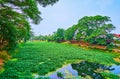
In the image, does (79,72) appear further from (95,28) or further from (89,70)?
(95,28)

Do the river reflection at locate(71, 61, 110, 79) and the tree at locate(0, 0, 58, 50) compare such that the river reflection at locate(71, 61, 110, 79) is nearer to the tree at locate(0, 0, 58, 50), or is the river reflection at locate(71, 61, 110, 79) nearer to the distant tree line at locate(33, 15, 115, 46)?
the tree at locate(0, 0, 58, 50)

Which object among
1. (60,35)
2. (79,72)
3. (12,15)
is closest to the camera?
(12,15)

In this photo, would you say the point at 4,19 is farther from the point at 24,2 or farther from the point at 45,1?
the point at 45,1

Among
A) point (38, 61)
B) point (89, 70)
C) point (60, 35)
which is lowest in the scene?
point (89, 70)

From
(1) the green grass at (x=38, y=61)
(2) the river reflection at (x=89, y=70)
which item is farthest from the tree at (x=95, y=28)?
(2) the river reflection at (x=89, y=70)

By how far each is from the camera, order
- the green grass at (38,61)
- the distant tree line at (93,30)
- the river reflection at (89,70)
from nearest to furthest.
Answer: the green grass at (38,61) < the river reflection at (89,70) < the distant tree line at (93,30)

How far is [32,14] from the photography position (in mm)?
17562

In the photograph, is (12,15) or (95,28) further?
(95,28)

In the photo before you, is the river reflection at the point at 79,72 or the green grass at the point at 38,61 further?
the river reflection at the point at 79,72

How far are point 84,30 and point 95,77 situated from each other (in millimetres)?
43501

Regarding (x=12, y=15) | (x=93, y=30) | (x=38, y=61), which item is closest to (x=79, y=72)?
(x=38, y=61)

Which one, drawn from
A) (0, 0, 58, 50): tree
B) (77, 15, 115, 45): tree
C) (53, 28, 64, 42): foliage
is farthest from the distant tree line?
(0, 0, 58, 50): tree

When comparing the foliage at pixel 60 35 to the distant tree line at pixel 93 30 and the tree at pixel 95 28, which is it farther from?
the tree at pixel 95 28

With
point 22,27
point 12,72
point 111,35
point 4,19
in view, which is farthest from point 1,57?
point 111,35
